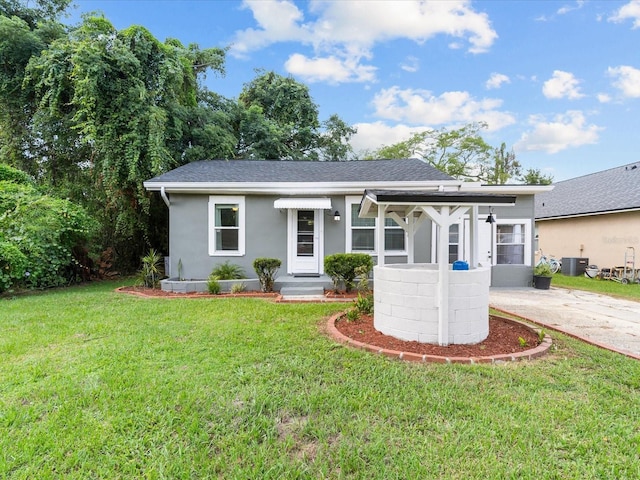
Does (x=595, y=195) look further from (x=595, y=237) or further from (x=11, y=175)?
(x=11, y=175)

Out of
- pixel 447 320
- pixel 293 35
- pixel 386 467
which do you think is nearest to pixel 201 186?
pixel 447 320

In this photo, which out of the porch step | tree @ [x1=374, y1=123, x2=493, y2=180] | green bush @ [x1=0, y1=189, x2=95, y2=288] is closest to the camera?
Result: the porch step

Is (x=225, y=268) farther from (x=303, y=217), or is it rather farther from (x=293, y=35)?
(x=293, y=35)

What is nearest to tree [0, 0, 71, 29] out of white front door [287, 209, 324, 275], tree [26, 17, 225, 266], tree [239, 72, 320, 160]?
tree [26, 17, 225, 266]

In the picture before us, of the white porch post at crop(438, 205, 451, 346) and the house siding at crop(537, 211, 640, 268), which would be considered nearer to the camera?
the white porch post at crop(438, 205, 451, 346)

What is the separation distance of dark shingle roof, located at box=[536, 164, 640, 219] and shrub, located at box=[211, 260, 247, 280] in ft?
52.3

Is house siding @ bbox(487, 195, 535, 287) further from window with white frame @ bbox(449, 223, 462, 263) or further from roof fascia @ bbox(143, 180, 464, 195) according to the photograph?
roof fascia @ bbox(143, 180, 464, 195)

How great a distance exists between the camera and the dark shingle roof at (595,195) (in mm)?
14070

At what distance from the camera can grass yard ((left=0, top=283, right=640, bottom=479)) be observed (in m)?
2.17

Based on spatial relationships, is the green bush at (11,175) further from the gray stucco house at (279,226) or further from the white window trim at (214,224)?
the white window trim at (214,224)

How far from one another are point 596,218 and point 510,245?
27.2 ft

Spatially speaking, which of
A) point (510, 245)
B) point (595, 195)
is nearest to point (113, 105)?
point (510, 245)

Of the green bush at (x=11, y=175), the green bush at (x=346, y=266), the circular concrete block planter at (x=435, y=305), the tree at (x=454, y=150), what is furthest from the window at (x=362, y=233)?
the tree at (x=454, y=150)

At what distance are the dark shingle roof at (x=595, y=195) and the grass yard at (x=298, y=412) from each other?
13983 millimetres
